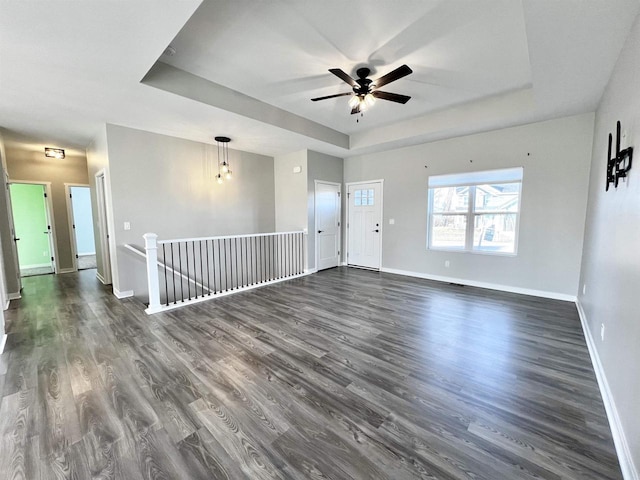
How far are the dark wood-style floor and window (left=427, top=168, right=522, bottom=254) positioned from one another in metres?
1.50

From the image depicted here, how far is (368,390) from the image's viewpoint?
2.09 meters

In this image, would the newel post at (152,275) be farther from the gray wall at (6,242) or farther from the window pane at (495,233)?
the window pane at (495,233)

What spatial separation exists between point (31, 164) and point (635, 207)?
9.36m

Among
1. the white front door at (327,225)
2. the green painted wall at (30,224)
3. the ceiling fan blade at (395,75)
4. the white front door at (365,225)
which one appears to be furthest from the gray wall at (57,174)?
the ceiling fan blade at (395,75)

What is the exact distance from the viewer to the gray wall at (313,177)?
19.3ft

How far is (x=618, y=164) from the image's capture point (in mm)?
2129

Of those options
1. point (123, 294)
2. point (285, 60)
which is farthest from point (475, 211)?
point (123, 294)

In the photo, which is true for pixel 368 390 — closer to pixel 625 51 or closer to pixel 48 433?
pixel 48 433

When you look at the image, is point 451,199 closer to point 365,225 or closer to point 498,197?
point 498,197

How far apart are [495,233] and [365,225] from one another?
266 centimetres

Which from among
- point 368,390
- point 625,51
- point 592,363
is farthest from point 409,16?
point 592,363

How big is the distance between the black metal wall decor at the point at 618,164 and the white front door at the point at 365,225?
3.90 metres

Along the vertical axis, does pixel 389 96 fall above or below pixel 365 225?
above

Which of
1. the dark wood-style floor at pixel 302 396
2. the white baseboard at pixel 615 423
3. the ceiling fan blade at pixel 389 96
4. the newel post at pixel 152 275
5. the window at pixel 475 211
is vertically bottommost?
the dark wood-style floor at pixel 302 396
